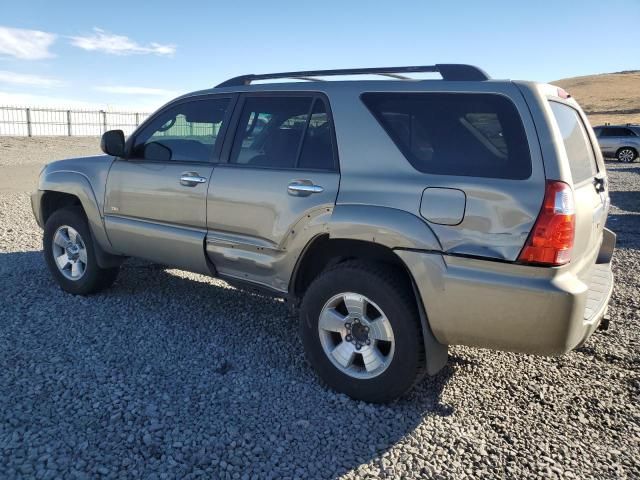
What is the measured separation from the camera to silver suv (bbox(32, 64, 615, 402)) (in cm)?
280

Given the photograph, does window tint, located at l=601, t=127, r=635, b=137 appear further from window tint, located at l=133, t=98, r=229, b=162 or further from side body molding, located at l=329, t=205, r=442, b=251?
side body molding, located at l=329, t=205, r=442, b=251

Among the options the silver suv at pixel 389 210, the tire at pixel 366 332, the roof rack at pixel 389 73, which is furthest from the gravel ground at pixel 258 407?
the roof rack at pixel 389 73

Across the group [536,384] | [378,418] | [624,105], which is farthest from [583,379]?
[624,105]

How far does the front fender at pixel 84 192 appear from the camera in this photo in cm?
480

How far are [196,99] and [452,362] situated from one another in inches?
111

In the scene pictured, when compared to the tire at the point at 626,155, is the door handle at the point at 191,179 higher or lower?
higher

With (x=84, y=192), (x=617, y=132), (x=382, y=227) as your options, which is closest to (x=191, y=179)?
(x=84, y=192)

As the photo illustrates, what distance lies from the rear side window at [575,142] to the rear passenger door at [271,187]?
1302 mm

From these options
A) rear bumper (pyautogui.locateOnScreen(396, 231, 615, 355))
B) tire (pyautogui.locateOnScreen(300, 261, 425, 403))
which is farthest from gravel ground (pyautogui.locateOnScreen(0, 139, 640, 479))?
rear bumper (pyautogui.locateOnScreen(396, 231, 615, 355))

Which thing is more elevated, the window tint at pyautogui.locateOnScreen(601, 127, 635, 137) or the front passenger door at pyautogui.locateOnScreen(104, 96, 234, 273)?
the window tint at pyautogui.locateOnScreen(601, 127, 635, 137)

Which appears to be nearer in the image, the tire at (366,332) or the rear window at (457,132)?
the rear window at (457,132)

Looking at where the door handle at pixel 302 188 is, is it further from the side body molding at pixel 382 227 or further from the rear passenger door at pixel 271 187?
the side body molding at pixel 382 227

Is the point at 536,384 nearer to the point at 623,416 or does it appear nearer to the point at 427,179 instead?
the point at 623,416

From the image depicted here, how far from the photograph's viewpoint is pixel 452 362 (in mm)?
3969
